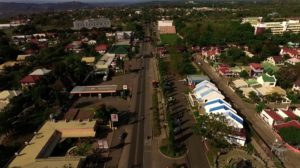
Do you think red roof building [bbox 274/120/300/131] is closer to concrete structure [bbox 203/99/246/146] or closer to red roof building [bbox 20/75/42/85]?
concrete structure [bbox 203/99/246/146]

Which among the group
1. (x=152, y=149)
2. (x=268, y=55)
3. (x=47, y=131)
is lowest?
(x=152, y=149)

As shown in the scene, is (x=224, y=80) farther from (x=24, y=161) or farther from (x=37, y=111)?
(x=24, y=161)

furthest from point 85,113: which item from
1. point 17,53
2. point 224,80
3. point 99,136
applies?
point 17,53

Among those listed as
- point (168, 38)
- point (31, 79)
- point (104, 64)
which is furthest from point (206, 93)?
point (168, 38)

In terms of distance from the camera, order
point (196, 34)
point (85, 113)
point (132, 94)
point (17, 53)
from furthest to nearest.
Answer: point (196, 34)
point (17, 53)
point (132, 94)
point (85, 113)

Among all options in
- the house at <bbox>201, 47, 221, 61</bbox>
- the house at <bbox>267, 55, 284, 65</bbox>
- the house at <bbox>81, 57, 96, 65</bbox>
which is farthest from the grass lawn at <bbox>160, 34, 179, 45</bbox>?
the house at <bbox>267, 55, 284, 65</bbox>

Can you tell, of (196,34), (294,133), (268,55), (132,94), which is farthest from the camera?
(196,34)

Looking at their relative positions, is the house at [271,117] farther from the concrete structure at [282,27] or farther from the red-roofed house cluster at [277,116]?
the concrete structure at [282,27]
